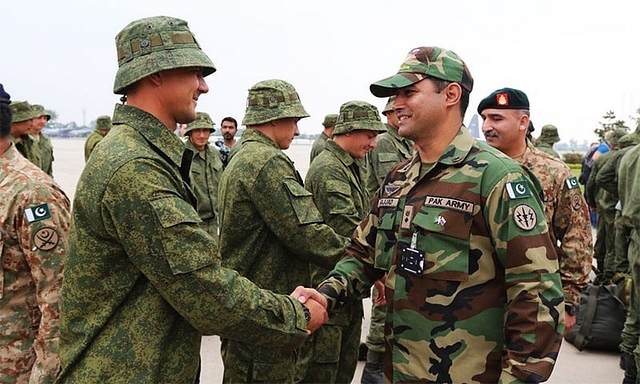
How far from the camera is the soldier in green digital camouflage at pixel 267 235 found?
11.6 feet

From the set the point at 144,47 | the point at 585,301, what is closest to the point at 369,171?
the point at 585,301

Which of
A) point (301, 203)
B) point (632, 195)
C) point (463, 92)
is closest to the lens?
point (463, 92)

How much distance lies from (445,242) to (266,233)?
157 centimetres

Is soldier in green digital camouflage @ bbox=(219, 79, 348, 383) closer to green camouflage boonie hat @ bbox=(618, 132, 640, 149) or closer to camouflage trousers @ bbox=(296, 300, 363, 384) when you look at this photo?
camouflage trousers @ bbox=(296, 300, 363, 384)

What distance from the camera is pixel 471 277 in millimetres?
2291

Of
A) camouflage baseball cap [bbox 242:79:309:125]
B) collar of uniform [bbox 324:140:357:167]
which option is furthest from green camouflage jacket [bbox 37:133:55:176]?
camouflage baseball cap [bbox 242:79:309:125]

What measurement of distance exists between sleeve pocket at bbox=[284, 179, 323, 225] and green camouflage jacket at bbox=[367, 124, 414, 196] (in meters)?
2.72

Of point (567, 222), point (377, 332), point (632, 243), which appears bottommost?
point (377, 332)

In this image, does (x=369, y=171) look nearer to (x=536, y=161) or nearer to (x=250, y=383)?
(x=536, y=161)

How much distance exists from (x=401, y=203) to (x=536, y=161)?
1.91 metres

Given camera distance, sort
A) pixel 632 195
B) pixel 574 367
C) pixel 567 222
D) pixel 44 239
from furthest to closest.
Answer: pixel 574 367, pixel 632 195, pixel 567 222, pixel 44 239

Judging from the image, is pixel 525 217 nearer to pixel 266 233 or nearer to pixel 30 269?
pixel 266 233

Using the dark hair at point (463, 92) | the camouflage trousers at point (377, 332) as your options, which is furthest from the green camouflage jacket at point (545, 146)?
the dark hair at point (463, 92)

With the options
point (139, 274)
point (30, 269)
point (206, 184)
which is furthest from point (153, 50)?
point (206, 184)
